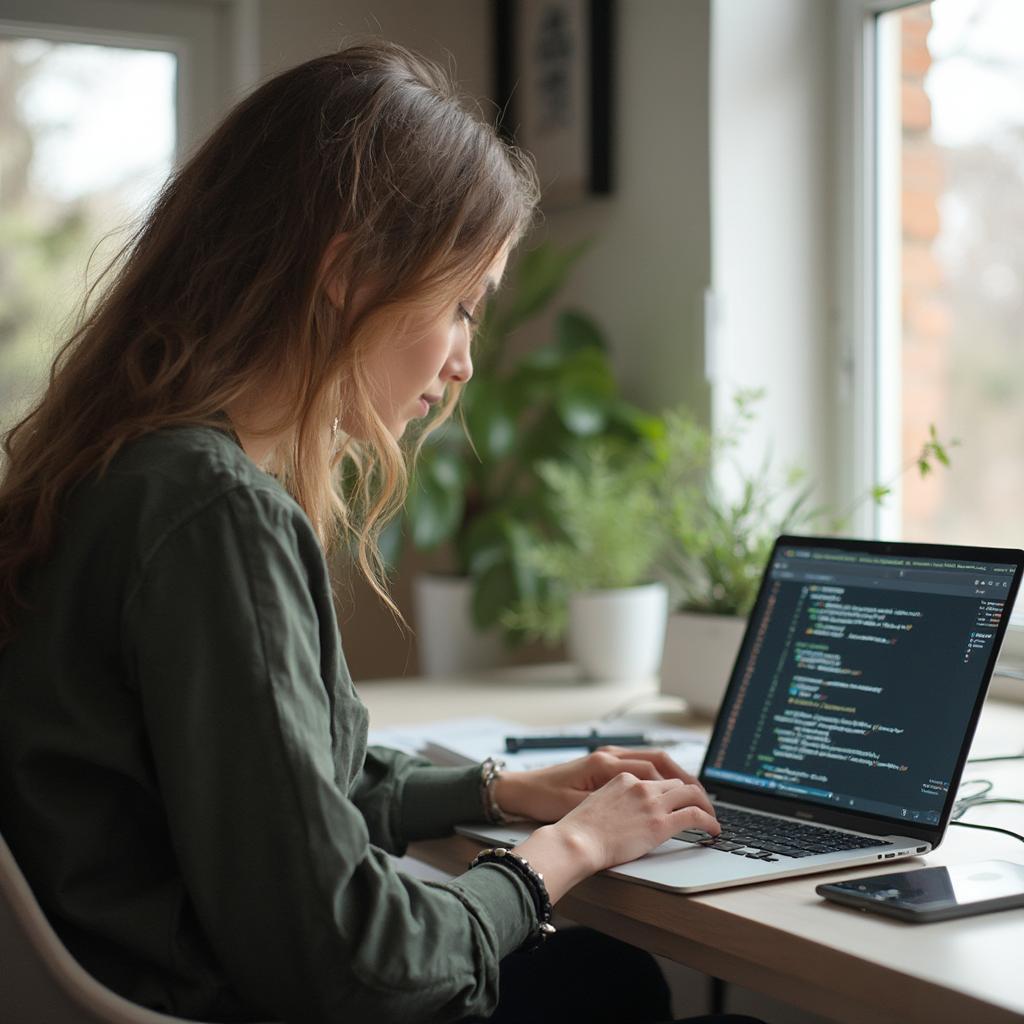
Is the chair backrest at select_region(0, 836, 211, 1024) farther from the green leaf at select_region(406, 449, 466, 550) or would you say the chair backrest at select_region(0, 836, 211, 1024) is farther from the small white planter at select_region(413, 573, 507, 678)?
the small white planter at select_region(413, 573, 507, 678)

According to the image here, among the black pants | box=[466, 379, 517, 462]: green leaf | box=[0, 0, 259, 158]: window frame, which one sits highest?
box=[0, 0, 259, 158]: window frame

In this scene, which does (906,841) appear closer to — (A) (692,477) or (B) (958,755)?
(B) (958,755)

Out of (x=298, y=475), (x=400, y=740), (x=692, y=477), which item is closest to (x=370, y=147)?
(x=298, y=475)

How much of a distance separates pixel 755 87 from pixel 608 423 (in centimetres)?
59

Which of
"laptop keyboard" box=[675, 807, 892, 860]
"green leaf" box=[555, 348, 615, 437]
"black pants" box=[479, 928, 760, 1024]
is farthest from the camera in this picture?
"green leaf" box=[555, 348, 615, 437]

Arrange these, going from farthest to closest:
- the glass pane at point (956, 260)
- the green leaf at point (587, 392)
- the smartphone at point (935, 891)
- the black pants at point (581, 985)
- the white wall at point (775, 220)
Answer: the green leaf at point (587, 392), the white wall at point (775, 220), the glass pane at point (956, 260), the black pants at point (581, 985), the smartphone at point (935, 891)

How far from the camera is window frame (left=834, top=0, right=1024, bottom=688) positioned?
2.18m

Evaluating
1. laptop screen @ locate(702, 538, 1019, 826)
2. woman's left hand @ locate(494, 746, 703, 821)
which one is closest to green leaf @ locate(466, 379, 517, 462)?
laptop screen @ locate(702, 538, 1019, 826)

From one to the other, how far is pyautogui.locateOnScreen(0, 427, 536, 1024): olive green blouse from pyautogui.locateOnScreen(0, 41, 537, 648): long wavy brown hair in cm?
6

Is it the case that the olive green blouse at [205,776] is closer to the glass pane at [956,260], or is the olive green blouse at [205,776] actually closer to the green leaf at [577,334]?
the glass pane at [956,260]

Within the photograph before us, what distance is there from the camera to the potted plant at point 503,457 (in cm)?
232

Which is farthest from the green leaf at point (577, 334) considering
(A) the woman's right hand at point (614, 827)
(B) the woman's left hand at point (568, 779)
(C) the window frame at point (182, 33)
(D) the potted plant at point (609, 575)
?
(A) the woman's right hand at point (614, 827)

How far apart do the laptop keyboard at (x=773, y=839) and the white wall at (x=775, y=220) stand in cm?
107

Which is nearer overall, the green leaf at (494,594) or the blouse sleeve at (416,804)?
the blouse sleeve at (416,804)
